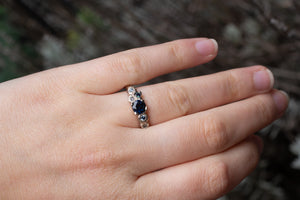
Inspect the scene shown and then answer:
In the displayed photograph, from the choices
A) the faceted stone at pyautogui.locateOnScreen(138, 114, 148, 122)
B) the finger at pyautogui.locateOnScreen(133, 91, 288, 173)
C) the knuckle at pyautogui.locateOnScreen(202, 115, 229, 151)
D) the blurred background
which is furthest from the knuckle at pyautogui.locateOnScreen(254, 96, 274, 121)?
the blurred background

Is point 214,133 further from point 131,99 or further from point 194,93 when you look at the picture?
point 131,99

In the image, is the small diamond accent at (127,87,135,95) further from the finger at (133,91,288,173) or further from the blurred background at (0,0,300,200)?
the blurred background at (0,0,300,200)

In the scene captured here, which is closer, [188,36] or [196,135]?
[196,135]

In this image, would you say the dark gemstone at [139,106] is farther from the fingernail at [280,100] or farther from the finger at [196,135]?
the fingernail at [280,100]

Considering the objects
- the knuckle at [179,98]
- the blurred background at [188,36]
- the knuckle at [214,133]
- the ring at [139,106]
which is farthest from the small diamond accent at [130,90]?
the blurred background at [188,36]

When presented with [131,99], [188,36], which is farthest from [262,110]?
[188,36]
